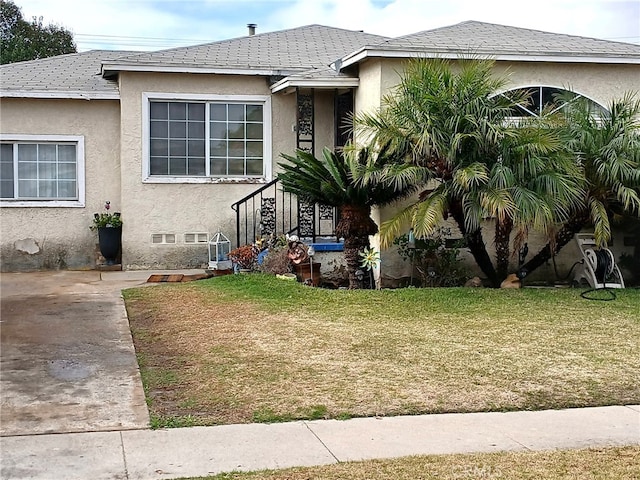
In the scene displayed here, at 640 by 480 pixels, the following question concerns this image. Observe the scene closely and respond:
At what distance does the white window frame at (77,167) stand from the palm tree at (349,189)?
4930 millimetres

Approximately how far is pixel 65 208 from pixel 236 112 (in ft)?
11.8

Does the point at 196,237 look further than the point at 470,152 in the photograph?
Yes

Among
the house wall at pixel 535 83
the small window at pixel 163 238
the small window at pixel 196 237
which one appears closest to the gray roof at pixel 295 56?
the house wall at pixel 535 83

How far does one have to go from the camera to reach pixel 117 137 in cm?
1540

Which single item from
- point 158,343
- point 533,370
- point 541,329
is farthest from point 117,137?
point 533,370

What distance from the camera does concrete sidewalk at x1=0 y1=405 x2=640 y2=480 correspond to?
16.7ft

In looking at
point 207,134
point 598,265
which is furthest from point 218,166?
point 598,265

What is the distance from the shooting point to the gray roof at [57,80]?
14.8 metres

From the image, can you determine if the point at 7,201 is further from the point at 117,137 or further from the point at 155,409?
the point at 155,409

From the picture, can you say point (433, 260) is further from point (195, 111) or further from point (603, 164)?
point (195, 111)

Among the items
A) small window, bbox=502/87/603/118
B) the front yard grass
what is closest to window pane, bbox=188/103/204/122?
the front yard grass

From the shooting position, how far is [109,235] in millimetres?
14859

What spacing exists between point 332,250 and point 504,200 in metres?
3.57

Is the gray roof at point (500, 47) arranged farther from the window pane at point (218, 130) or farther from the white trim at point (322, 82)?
the window pane at point (218, 130)
